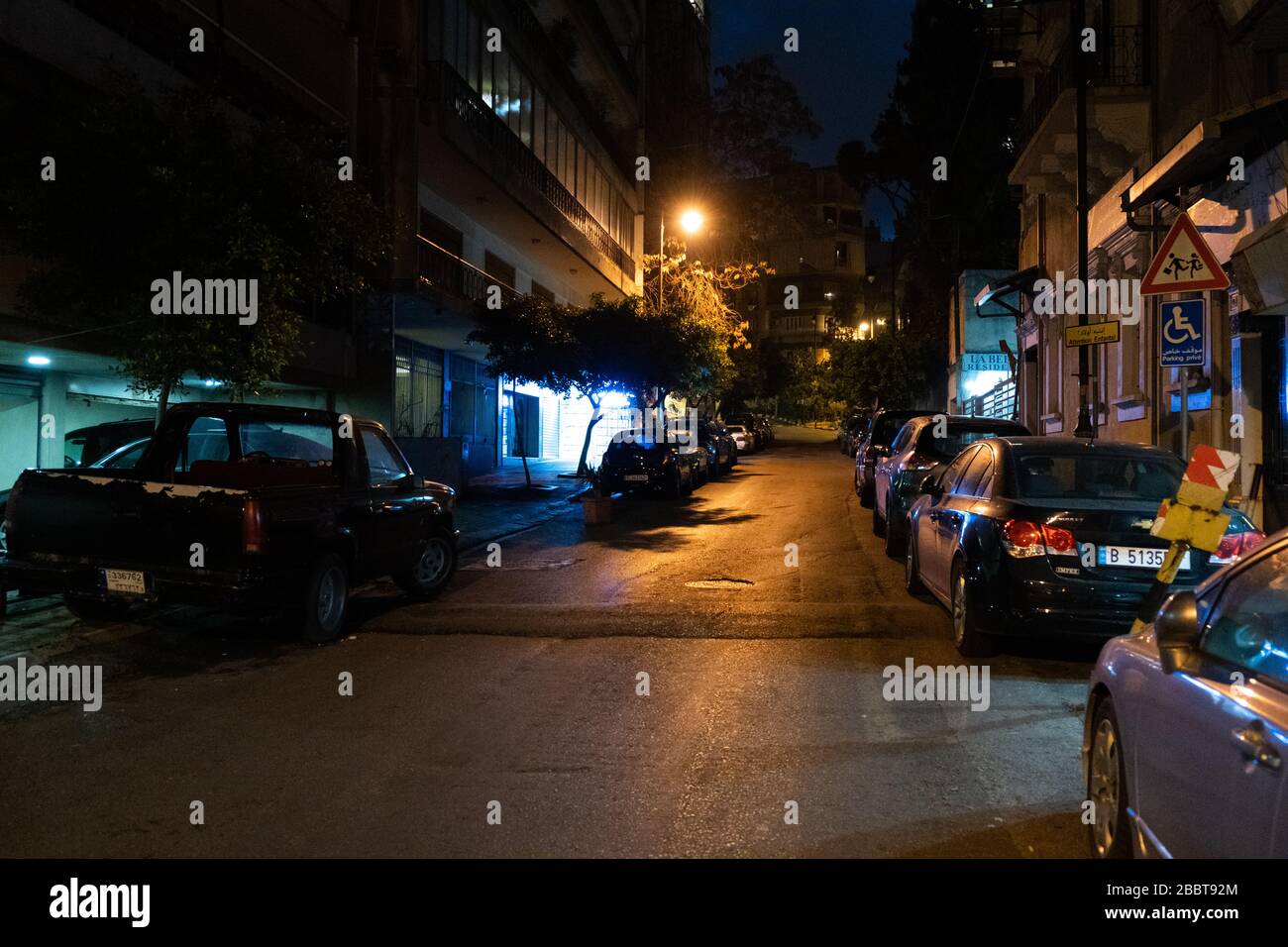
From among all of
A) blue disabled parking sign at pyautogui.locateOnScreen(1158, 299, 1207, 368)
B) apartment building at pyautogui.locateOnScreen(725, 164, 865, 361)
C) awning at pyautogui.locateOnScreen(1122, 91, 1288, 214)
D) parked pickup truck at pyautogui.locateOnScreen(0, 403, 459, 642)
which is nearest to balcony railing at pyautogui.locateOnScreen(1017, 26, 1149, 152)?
awning at pyautogui.locateOnScreen(1122, 91, 1288, 214)

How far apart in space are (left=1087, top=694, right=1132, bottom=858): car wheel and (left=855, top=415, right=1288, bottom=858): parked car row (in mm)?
10

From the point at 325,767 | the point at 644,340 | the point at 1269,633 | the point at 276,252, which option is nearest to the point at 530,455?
the point at 644,340

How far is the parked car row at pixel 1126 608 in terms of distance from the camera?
2816 mm

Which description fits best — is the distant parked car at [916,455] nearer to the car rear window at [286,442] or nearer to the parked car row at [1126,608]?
the parked car row at [1126,608]

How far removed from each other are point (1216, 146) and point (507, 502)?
14015 mm

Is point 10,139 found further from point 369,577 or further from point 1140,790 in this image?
point 1140,790

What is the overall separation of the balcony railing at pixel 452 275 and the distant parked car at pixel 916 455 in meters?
10.6

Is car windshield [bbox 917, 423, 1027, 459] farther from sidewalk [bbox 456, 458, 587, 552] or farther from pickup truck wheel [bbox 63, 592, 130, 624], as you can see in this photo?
pickup truck wheel [bbox 63, 592, 130, 624]

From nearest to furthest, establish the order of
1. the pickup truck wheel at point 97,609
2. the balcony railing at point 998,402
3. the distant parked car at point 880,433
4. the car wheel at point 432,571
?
the pickup truck wheel at point 97,609 < the car wheel at point 432,571 < the distant parked car at point 880,433 < the balcony railing at point 998,402

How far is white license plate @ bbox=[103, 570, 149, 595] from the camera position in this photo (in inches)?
305

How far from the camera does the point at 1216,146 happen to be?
1230 cm

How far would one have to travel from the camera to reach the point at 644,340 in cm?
2497

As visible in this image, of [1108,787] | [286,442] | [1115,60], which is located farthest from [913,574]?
[1115,60]

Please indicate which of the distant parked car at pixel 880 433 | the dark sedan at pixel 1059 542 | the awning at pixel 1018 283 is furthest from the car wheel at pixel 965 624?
the awning at pixel 1018 283
